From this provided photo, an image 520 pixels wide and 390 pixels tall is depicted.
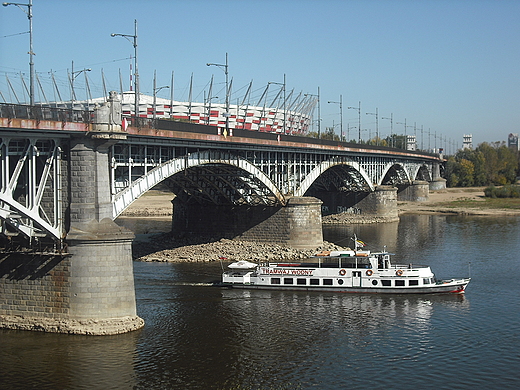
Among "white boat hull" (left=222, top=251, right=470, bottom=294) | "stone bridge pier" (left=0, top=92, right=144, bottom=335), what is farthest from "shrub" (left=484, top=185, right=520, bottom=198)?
"stone bridge pier" (left=0, top=92, right=144, bottom=335)

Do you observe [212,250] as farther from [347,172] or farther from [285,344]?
[347,172]

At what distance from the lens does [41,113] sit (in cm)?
3391

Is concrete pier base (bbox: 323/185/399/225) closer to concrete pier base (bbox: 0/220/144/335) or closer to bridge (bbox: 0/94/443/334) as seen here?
bridge (bbox: 0/94/443/334)

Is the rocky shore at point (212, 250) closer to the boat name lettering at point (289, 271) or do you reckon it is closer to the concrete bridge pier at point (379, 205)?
the boat name lettering at point (289, 271)

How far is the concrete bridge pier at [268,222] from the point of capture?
68.3 m

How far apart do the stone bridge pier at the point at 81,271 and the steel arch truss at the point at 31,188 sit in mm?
621

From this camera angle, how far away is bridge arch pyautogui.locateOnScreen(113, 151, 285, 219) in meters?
41.7

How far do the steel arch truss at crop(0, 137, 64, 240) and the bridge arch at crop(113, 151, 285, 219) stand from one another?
381 cm

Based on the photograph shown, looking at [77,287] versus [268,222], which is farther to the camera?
[268,222]

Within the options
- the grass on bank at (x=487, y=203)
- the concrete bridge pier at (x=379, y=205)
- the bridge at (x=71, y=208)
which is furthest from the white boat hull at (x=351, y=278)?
the grass on bank at (x=487, y=203)

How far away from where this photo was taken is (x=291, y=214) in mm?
68688

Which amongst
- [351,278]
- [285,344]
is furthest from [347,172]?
[285,344]

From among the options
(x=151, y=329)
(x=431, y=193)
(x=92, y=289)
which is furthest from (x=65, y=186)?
(x=431, y=193)

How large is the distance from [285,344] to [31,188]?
15.3 meters
